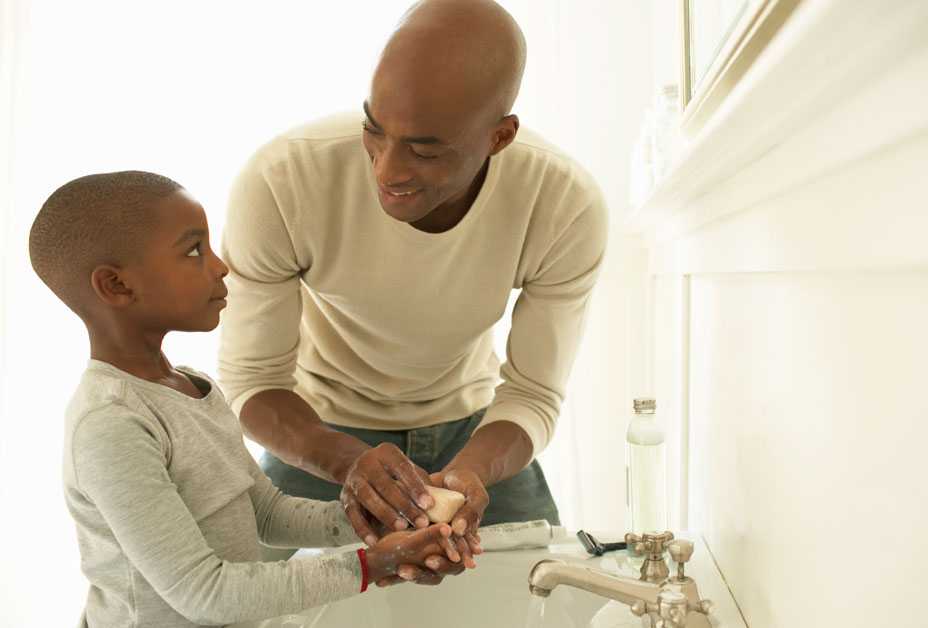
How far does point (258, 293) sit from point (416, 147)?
0.45 meters

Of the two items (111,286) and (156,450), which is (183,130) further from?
(156,450)

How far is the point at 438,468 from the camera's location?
162 cm

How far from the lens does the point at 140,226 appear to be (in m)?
0.96

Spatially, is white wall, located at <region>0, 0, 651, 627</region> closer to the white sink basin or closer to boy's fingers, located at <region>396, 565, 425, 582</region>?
the white sink basin

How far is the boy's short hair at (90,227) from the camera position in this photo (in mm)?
952

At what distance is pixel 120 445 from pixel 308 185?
1.84 ft

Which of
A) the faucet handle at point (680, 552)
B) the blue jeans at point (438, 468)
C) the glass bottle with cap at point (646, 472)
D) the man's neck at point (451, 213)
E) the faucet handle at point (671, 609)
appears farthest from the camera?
the blue jeans at point (438, 468)

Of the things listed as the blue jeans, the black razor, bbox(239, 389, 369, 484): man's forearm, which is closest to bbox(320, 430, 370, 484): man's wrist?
bbox(239, 389, 369, 484): man's forearm

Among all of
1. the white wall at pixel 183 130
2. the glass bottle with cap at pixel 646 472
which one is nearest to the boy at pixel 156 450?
the glass bottle with cap at pixel 646 472

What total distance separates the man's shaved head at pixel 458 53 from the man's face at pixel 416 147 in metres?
0.02

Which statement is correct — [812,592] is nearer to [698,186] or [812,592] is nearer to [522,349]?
[698,186]

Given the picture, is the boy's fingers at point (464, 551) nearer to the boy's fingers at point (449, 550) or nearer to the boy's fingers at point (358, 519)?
the boy's fingers at point (449, 550)

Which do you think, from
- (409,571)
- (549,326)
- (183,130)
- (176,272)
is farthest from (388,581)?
(183,130)

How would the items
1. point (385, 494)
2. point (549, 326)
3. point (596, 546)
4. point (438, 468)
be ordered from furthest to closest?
point (438, 468) < point (549, 326) < point (596, 546) < point (385, 494)
